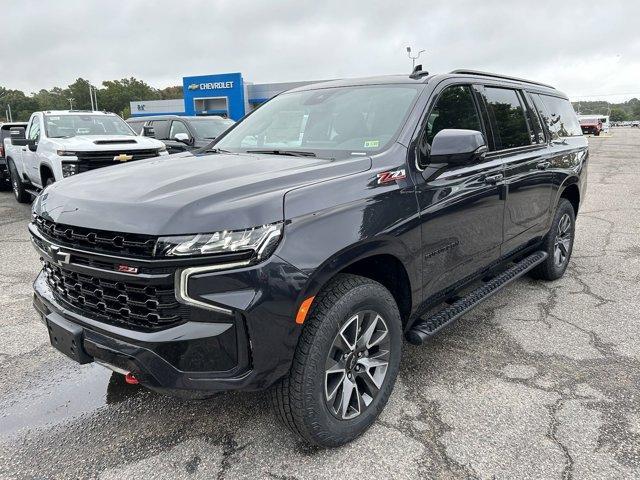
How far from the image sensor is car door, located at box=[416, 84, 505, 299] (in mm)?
2877

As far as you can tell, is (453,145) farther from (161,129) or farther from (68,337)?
(161,129)

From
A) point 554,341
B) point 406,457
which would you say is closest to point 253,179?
point 406,457

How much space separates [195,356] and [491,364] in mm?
2152

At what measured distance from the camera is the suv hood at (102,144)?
299 inches

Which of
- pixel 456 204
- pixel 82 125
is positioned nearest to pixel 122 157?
pixel 82 125

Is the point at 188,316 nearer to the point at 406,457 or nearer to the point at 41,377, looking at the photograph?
the point at 406,457

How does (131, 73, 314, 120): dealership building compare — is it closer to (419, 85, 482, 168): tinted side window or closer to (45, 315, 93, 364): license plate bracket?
(419, 85, 482, 168): tinted side window

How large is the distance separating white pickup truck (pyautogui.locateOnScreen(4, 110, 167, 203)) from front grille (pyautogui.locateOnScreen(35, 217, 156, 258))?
5754 millimetres

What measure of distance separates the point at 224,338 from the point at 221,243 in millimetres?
385

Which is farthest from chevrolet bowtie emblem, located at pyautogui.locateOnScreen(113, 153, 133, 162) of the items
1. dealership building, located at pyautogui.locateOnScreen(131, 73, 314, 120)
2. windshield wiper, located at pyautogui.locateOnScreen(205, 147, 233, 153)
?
dealership building, located at pyautogui.locateOnScreen(131, 73, 314, 120)

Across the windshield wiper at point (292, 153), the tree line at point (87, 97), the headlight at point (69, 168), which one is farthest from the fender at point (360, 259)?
the tree line at point (87, 97)

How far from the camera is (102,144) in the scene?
309 inches

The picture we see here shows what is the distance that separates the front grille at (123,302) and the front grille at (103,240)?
0.14m

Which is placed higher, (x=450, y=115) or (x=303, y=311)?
(x=450, y=115)
